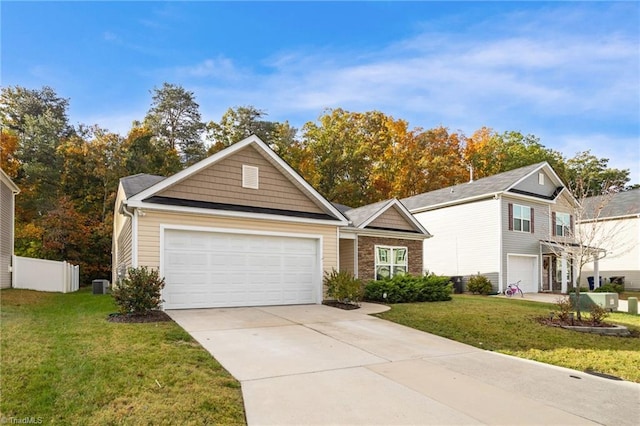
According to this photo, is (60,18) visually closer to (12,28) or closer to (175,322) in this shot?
(12,28)

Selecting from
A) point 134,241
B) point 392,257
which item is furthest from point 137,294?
point 392,257

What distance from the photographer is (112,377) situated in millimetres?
5129

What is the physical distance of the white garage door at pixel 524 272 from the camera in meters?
22.4

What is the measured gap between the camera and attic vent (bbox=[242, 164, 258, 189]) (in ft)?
42.3

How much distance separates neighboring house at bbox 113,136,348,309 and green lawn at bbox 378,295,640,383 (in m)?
3.47

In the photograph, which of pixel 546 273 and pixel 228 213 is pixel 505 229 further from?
pixel 228 213

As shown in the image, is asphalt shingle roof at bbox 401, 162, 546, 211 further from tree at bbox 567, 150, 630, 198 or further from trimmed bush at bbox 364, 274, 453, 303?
tree at bbox 567, 150, 630, 198

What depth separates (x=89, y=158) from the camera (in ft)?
87.9

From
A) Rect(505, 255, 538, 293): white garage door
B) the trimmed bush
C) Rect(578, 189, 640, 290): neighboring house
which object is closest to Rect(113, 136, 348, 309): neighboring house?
the trimmed bush

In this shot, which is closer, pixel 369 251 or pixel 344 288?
pixel 344 288

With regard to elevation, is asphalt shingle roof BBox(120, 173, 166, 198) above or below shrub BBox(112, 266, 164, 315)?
above

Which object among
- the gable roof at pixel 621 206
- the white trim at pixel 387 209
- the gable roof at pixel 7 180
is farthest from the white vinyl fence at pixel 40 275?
the gable roof at pixel 621 206

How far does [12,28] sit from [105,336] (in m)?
8.00

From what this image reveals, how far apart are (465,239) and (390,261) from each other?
822cm
